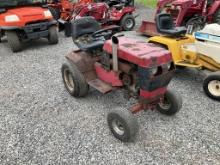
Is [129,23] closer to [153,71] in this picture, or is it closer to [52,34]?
[52,34]

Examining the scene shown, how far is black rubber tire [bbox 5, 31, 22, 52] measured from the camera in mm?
6109

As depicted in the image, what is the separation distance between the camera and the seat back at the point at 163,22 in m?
4.86

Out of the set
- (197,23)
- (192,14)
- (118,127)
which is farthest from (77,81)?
(192,14)

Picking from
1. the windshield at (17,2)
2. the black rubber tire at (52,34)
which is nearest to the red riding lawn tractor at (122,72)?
the black rubber tire at (52,34)

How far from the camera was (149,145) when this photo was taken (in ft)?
9.92

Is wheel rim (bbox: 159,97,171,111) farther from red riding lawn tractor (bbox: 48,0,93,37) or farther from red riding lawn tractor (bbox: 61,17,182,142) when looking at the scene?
red riding lawn tractor (bbox: 48,0,93,37)

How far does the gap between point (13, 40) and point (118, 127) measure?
4.17 m

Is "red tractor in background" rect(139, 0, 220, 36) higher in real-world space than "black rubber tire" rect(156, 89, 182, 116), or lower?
higher

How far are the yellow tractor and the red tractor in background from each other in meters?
2.22

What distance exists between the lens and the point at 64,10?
26.5ft

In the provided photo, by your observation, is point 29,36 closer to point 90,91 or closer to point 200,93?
point 90,91

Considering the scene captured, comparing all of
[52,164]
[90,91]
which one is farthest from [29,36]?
[52,164]

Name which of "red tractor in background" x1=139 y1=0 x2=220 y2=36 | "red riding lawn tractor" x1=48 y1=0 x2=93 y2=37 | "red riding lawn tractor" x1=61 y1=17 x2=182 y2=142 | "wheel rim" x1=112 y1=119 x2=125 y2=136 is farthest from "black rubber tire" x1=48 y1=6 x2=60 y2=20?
"wheel rim" x1=112 y1=119 x2=125 y2=136

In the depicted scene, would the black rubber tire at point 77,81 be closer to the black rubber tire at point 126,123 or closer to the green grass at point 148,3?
the black rubber tire at point 126,123
